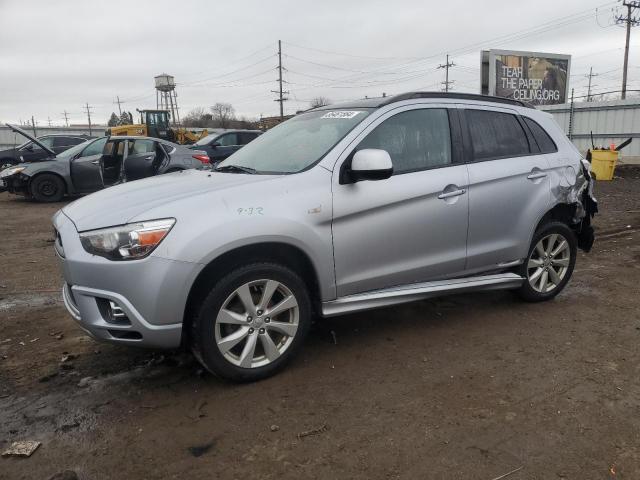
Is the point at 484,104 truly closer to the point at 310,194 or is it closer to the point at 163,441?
the point at 310,194

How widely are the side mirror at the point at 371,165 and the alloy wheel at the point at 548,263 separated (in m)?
1.96

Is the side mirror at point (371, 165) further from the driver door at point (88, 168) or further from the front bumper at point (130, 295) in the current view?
the driver door at point (88, 168)

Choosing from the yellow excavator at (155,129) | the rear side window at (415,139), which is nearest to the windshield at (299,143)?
the rear side window at (415,139)

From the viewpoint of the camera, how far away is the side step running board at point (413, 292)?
3.48 metres

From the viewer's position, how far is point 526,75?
2606 centimetres

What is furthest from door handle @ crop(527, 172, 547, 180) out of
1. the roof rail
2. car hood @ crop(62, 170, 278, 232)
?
car hood @ crop(62, 170, 278, 232)

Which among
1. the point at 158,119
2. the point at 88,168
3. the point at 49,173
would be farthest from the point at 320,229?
the point at 158,119

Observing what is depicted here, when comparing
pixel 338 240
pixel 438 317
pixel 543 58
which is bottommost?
pixel 438 317

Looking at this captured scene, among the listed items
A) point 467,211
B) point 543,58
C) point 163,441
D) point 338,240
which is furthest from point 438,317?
point 543,58

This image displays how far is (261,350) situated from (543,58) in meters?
27.9

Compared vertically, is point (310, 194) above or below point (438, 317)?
above

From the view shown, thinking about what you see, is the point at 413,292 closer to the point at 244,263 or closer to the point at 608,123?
the point at 244,263

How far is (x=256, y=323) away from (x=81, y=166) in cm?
1021

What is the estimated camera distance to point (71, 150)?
39.9 feet
